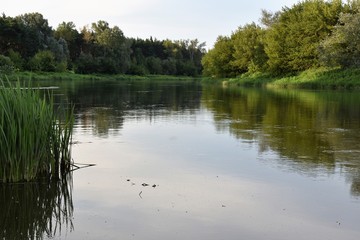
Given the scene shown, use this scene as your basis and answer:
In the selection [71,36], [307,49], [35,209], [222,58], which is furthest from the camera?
[71,36]

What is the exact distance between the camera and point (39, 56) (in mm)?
89750

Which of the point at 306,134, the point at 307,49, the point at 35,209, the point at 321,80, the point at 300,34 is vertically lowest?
the point at 35,209

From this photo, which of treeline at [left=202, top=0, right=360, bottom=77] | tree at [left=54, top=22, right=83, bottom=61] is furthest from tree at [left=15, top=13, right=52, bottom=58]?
treeline at [left=202, top=0, right=360, bottom=77]

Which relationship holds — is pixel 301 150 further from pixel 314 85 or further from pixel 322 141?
pixel 314 85

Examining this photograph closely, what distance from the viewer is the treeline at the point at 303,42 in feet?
165

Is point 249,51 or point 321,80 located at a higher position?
point 249,51

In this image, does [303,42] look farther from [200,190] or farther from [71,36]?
[71,36]

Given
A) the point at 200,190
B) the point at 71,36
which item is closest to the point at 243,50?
the point at 71,36

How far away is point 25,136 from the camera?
7.94m

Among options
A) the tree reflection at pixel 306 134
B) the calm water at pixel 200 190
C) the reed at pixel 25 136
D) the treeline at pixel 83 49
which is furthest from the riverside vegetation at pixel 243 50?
the reed at pixel 25 136

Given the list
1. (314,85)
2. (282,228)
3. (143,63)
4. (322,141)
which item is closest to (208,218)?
(282,228)

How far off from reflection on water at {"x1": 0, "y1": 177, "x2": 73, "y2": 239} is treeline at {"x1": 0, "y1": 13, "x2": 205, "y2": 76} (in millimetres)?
56159

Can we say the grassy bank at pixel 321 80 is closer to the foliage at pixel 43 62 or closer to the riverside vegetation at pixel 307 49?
the riverside vegetation at pixel 307 49

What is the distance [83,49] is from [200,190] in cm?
12457
